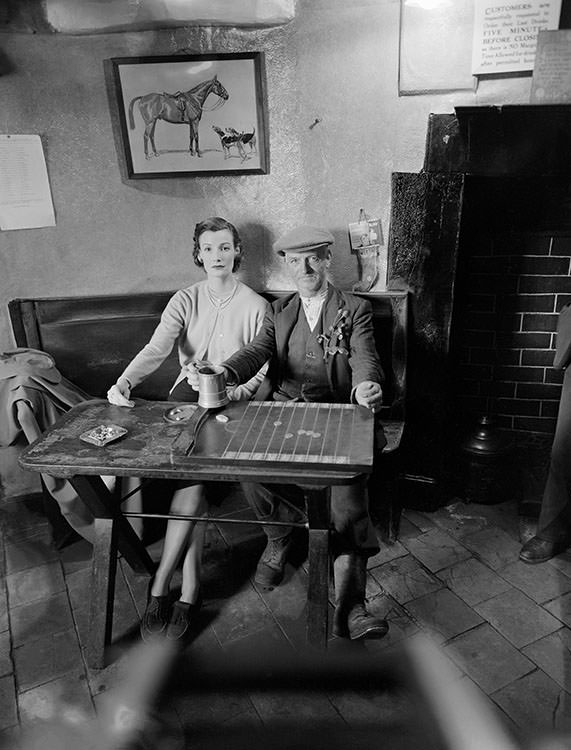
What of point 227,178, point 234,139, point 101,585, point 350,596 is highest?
point 234,139

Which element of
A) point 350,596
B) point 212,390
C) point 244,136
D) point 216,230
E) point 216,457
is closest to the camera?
point 216,457

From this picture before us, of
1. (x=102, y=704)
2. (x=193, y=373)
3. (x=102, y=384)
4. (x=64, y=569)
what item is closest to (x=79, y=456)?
(x=193, y=373)

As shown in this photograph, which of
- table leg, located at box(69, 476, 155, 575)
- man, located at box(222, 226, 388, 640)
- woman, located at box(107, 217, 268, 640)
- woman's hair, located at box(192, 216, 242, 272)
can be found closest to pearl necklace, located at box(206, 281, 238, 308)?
woman, located at box(107, 217, 268, 640)

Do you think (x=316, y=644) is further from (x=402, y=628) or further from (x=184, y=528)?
(x=184, y=528)

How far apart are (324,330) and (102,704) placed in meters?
2.03

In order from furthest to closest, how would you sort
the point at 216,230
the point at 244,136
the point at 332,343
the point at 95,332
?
the point at 95,332
the point at 244,136
the point at 216,230
the point at 332,343

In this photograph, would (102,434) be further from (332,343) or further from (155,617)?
(332,343)

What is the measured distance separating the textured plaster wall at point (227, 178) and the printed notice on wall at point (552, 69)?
12 cm

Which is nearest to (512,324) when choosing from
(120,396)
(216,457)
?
(216,457)

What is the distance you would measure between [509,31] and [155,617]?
349 cm

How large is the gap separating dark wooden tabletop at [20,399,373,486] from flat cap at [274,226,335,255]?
0.87 meters

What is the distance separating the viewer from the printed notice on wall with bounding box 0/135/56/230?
3541mm

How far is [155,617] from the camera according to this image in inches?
112

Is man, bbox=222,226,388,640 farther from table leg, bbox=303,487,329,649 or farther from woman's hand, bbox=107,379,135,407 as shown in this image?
woman's hand, bbox=107,379,135,407
